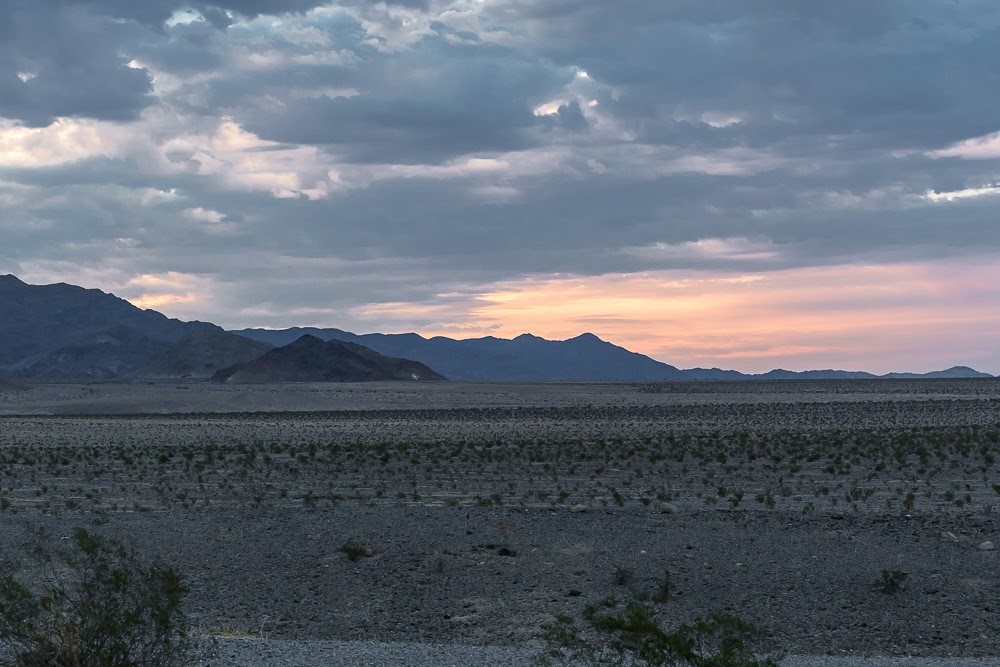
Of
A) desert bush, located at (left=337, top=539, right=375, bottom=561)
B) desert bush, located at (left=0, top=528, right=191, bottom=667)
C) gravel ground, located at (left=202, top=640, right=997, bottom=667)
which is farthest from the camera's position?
desert bush, located at (left=337, top=539, right=375, bottom=561)

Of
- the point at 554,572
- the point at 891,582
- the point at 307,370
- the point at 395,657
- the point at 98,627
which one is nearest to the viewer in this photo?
the point at 98,627

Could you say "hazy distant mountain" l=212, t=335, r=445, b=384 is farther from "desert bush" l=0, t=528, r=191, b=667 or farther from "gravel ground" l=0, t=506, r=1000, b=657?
"desert bush" l=0, t=528, r=191, b=667

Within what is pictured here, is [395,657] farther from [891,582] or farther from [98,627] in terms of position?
[891,582]

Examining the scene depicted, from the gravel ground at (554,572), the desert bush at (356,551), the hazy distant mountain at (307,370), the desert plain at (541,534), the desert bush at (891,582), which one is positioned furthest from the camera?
the hazy distant mountain at (307,370)

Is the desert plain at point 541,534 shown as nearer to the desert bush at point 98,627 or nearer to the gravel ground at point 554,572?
the gravel ground at point 554,572

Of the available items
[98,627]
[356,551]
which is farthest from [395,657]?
[356,551]

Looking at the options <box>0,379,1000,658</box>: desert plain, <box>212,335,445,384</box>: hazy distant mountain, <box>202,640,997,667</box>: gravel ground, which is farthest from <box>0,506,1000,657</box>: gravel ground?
<box>212,335,445,384</box>: hazy distant mountain

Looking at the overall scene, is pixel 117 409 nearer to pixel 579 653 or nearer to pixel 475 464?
pixel 475 464

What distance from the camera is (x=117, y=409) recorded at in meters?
82.2

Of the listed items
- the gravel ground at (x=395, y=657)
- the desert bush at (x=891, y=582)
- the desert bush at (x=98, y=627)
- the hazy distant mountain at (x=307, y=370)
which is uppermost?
the hazy distant mountain at (x=307, y=370)

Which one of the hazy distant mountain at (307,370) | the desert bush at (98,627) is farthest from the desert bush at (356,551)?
the hazy distant mountain at (307,370)

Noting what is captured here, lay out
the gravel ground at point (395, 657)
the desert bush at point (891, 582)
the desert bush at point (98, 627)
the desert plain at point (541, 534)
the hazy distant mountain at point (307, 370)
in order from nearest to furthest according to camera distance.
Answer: the desert bush at point (98, 627) < the gravel ground at point (395, 657) < the desert plain at point (541, 534) < the desert bush at point (891, 582) < the hazy distant mountain at point (307, 370)

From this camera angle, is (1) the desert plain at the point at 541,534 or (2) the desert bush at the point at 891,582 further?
(2) the desert bush at the point at 891,582

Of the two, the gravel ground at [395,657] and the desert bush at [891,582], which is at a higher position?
the desert bush at [891,582]
